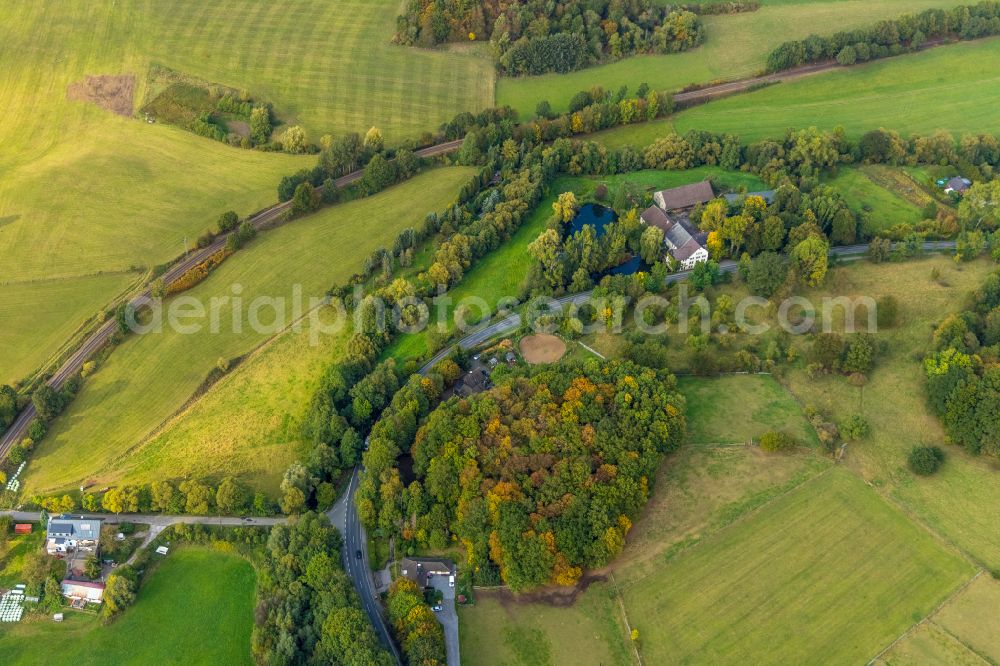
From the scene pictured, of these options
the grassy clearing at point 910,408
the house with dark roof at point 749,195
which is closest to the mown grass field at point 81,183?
the house with dark roof at point 749,195

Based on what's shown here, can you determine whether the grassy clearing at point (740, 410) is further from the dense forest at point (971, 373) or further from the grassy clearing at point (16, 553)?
the grassy clearing at point (16, 553)

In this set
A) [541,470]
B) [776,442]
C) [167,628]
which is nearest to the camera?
[167,628]

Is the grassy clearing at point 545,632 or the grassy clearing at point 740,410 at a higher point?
the grassy clearing at point 740,410

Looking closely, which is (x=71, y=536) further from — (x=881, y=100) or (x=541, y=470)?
(x=881, y=100)

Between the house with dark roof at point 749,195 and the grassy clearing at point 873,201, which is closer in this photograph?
the house with dark roof at point 749,195

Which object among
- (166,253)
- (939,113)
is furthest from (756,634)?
(939,113)

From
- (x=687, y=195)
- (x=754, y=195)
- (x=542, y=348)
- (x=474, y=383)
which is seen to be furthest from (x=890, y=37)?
(x=474, y=383)

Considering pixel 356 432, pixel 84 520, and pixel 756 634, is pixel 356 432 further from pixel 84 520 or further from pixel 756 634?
pixel 756 634

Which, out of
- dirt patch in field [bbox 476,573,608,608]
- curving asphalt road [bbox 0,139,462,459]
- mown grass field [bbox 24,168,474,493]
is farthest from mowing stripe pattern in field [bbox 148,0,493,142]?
dirt patch in field [bbox 476,573,608,608]
